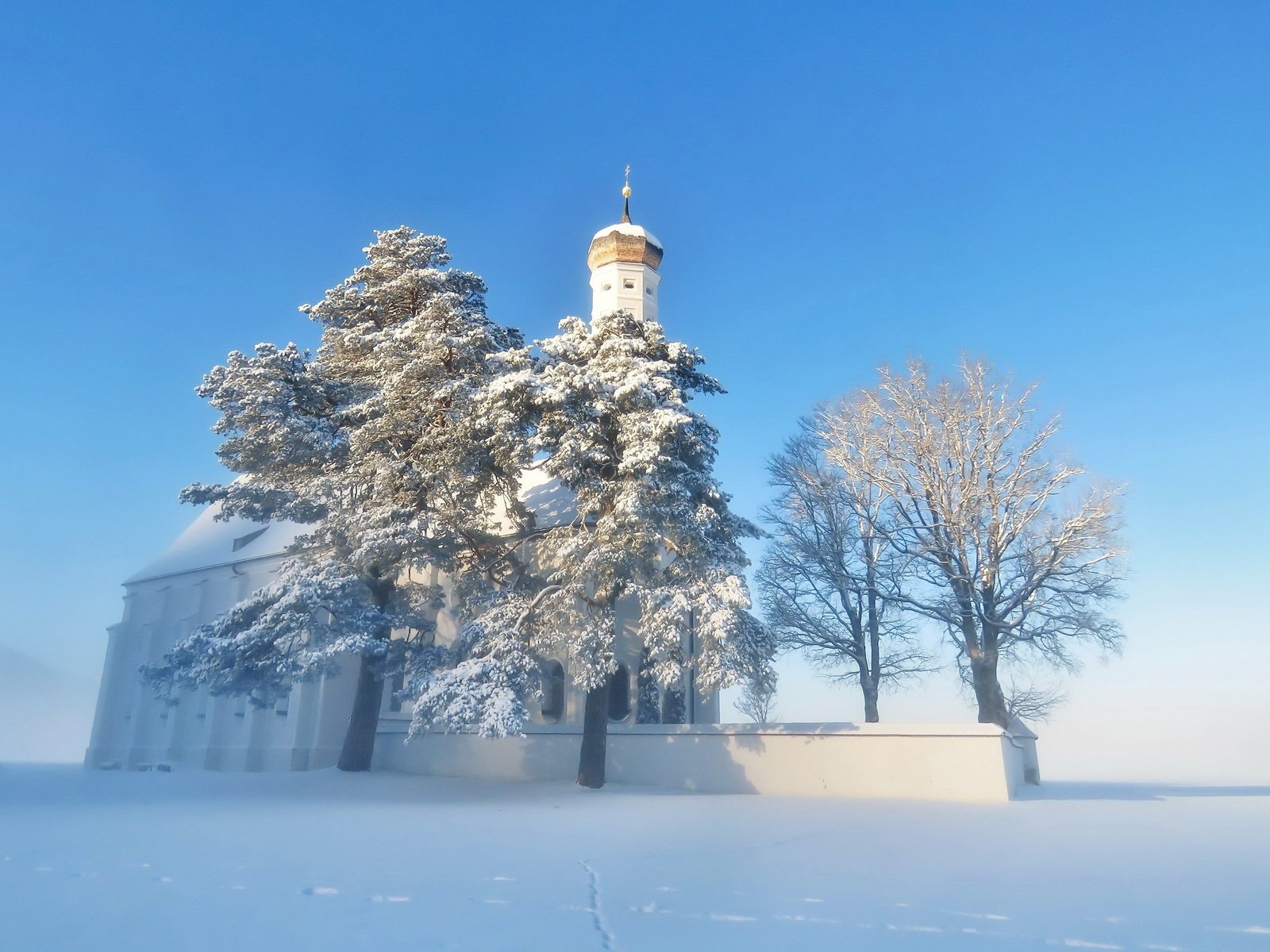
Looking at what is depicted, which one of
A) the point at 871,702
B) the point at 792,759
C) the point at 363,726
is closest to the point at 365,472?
the point at 363,726

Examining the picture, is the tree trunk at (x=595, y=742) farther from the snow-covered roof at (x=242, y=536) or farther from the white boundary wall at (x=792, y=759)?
the snow-covered roof at (x=242, y=536)

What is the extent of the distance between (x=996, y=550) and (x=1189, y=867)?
12.3 metres

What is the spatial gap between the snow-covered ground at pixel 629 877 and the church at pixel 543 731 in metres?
2.14

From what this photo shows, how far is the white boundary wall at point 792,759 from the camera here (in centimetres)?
1684

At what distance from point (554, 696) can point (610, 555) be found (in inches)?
383

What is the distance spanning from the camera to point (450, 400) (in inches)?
802

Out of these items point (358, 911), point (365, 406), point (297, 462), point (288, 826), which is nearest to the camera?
point (358, 911)

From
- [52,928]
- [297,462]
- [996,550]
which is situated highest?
[297,462]

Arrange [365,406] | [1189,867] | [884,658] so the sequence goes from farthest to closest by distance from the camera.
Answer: [884,658], [365,406], [1189,867]

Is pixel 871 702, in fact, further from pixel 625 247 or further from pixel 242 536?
pixel 242 536

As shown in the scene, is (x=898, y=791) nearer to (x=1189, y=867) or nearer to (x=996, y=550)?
(x=996, y=550)

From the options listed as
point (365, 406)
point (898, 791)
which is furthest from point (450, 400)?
point (898, 791)

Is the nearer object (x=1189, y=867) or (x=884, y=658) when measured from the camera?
(x=1189, y=867)

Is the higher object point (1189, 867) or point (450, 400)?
point (450, 400)
